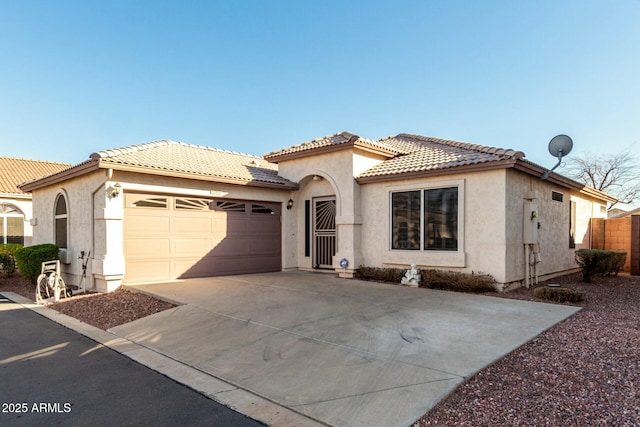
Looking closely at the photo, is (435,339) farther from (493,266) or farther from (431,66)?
(431,66)

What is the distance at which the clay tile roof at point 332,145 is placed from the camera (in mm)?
11836

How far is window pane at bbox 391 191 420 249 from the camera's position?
1102 cm

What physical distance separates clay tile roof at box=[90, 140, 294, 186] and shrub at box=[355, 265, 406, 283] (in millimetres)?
4124

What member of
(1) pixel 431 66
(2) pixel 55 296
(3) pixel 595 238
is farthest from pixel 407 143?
(2) pixel 55 296

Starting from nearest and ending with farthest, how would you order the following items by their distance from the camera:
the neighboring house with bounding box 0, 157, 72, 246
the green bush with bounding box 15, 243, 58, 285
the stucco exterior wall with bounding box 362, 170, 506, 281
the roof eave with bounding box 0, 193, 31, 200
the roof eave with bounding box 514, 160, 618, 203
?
the stucco exterior wall with bounding box 362, 170, 506, 281, the roof eave with bounding box 514, 160, 618, 203, the green bush with bounding box 15, 243, 58, 285, the roof eave with bounding box 0, 193, 31, 200, the neighboring house with bounding box 0, 157, 72, 246

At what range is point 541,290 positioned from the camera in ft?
28.9

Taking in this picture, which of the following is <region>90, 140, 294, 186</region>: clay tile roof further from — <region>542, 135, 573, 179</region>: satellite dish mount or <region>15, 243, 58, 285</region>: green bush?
<region>542, 135, 573, 179</region>: satellite dish mount

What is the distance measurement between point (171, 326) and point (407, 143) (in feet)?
36.7

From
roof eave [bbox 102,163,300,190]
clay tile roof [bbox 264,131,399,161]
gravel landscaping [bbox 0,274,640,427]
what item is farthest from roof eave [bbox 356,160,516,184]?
gravel landscaping [bbox 0,274,640,427]

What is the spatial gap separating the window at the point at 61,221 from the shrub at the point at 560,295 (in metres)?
13.9

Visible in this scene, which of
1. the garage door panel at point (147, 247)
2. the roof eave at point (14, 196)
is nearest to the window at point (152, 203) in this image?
the garage door panel at point (147, 247)

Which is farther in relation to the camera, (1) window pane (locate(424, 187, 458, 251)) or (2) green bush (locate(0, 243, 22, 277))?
(2) green bush (locate(0, 243, 22, 277))

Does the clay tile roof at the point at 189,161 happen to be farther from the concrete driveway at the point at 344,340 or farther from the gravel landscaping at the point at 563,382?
the gravel landscaping at the point at 563,382

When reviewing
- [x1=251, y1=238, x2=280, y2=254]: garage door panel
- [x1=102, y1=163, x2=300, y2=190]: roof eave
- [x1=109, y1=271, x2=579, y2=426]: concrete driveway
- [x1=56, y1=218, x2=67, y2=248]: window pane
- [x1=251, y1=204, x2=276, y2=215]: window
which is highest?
[x1=102, y1=163, x2=300, y2=190]: roof eave
